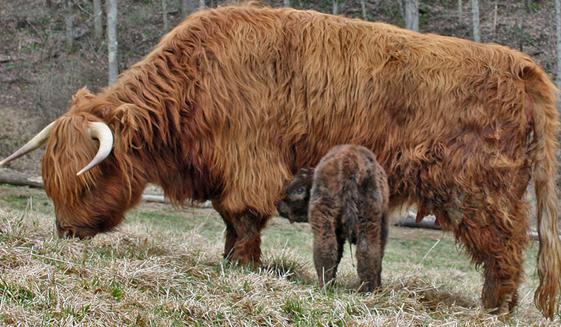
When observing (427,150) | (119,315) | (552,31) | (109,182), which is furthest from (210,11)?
(552,31)

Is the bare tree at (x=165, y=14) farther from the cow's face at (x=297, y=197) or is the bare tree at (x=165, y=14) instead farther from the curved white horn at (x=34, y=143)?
the cow's face at (x=297, y=197)

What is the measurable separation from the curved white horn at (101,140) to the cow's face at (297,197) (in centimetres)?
144

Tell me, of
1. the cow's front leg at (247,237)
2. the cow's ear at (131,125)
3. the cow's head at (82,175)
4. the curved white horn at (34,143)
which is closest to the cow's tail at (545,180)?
the cow's front leg at (247,237)

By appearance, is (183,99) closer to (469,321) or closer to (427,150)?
(427,150)

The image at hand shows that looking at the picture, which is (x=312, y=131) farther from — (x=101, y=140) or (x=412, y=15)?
(x=412, y=15)

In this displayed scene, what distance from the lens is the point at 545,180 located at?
725 centimetres

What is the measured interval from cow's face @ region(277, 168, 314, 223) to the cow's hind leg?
1.29 metres

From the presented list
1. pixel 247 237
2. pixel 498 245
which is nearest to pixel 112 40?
pixel 247 237

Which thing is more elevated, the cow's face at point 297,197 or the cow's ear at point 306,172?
the cow's ear at point 306,172

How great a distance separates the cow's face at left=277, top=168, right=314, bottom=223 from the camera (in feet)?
22.6

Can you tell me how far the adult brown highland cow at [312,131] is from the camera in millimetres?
7016

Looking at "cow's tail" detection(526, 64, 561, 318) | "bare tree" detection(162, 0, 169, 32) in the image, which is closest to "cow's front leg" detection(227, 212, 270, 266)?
"cow's tail" detection(526, 64, 561, 318)

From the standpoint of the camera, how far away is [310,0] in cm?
3584

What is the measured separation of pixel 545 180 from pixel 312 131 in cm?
199
